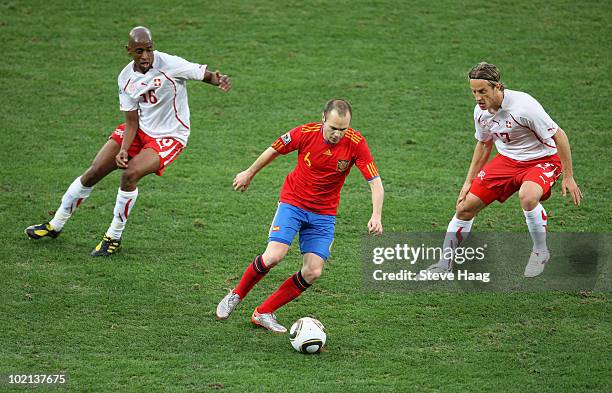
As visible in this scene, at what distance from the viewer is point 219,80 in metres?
8.70

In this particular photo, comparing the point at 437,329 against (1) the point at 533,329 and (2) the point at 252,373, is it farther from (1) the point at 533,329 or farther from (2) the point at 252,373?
(2) the point at 252,373

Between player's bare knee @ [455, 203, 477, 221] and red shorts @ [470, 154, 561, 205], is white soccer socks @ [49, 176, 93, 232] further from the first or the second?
red shorts @ [470, 154, 561, 205]

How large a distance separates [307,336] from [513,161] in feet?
9.08

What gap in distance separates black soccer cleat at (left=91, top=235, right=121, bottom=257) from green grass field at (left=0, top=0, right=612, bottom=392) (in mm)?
107

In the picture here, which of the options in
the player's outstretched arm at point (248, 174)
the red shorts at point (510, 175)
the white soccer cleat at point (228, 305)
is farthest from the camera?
the red shorts at point (510, 175)

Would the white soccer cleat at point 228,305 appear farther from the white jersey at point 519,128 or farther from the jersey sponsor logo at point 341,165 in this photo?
the white jersey at point 519,128

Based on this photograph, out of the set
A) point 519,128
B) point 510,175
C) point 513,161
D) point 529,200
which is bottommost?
point 529,200

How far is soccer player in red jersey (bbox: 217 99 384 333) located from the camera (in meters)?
7.32

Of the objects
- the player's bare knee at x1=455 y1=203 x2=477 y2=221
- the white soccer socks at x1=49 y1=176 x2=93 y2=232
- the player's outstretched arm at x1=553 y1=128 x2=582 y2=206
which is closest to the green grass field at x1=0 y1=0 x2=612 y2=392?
the white soccer socks at x1=49 y1=176 x2=93 y2=232

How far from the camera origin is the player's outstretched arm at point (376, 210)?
22.6ft

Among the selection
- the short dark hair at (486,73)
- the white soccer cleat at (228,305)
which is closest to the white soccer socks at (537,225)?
the short dark hair at (486,73)

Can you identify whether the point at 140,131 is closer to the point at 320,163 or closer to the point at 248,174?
the point at 248,174

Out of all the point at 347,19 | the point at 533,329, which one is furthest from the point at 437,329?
the point at 347,19

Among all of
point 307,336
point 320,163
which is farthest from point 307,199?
point 307,336
